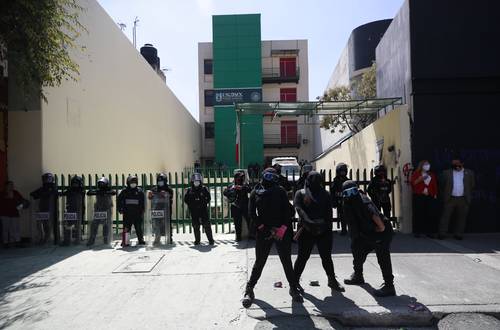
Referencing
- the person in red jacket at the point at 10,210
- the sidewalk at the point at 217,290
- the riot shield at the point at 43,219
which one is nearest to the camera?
the sidewalk at the point at 217,290

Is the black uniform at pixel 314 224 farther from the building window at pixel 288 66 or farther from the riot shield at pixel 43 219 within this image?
the building window at pixel 288 66

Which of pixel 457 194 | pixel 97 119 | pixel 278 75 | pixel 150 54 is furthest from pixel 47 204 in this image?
pixel 278 75

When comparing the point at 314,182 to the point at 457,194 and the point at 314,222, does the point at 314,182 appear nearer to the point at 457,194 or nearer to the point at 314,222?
the point at 314,222

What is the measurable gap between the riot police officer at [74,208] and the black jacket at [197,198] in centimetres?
253

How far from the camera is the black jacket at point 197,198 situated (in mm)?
9328

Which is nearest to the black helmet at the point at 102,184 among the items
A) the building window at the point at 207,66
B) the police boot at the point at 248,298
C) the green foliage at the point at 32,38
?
the green foliage at the point at 32,38

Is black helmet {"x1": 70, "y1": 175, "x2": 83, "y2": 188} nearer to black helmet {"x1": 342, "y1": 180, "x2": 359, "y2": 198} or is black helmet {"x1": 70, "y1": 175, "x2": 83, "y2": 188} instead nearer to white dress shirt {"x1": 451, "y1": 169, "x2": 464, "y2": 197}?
black helmet {"x1": 342, "y1": 180, "x2": 359, "y2": 198}

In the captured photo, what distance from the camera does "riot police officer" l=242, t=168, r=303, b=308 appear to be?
545 centimetres

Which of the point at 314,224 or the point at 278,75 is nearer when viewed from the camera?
the point at 314,224

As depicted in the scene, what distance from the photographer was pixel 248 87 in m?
35.2

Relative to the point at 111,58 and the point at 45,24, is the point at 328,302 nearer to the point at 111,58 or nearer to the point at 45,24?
the point at 45,24

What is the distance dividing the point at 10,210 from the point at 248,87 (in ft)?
89.6

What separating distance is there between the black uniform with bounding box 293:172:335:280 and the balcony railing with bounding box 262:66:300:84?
32.8m

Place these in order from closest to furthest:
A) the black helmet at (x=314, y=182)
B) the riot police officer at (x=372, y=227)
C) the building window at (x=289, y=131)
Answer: the riot police officer at (x=372, y=227) < the black helmet at (x=314, y=182) < the building window at (x=289, y=131)
